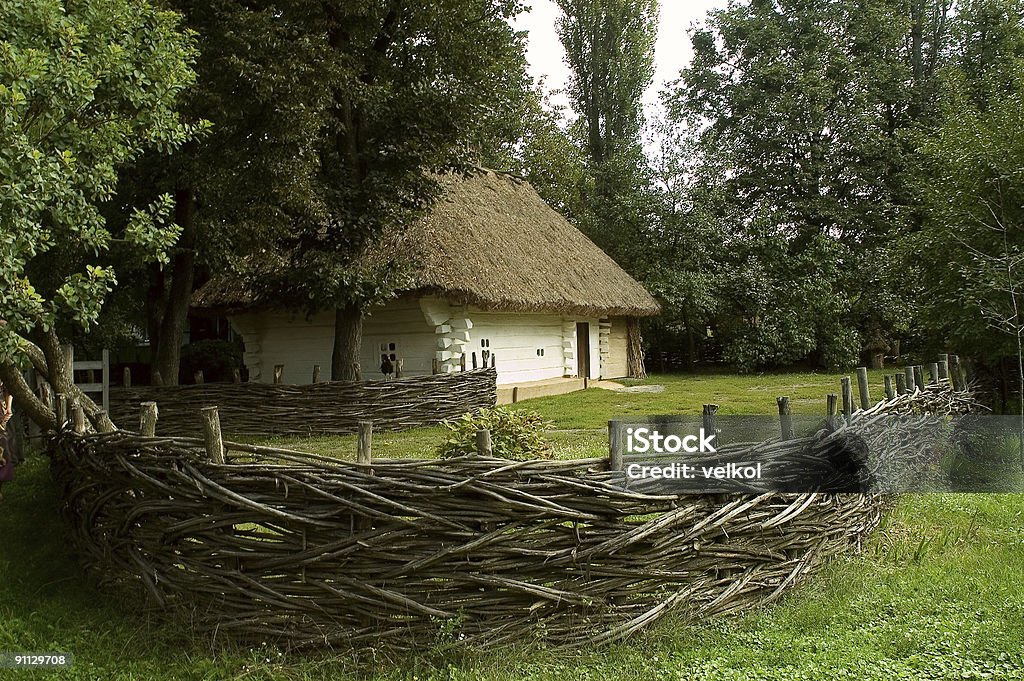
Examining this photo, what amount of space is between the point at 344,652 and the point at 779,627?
6.67 feet

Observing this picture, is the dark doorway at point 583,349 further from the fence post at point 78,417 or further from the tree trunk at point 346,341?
the fence post at point 78,417

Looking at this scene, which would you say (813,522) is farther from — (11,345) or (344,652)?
(11,345)

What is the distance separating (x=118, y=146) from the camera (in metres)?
5.03

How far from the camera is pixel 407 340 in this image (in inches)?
520

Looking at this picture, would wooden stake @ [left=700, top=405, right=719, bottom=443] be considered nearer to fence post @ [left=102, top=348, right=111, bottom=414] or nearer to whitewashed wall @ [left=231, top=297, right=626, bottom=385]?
fence post @ [left=102, top=348, right=111, bottom=414]

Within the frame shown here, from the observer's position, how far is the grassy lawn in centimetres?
334

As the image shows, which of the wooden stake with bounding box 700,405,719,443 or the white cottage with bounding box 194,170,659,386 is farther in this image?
the white cottage with bounding box 194,170,659,386

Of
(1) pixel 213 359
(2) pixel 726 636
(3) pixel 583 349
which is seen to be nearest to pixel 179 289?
(1) pixel 213 359

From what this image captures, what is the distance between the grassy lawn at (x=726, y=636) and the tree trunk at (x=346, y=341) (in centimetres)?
575

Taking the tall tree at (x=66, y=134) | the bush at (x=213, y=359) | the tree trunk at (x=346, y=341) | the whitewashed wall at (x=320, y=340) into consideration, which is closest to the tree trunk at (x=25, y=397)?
the tall tree at (x=66, y=134)

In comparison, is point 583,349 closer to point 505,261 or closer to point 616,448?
point 505,261

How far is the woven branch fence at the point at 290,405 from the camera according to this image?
9523 mm

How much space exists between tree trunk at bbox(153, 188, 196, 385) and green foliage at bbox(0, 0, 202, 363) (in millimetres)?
3749

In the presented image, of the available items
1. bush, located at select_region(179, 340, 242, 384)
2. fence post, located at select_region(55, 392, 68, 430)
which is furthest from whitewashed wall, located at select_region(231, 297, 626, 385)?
fence post, located at select_region(55, 392, 68, 430)
